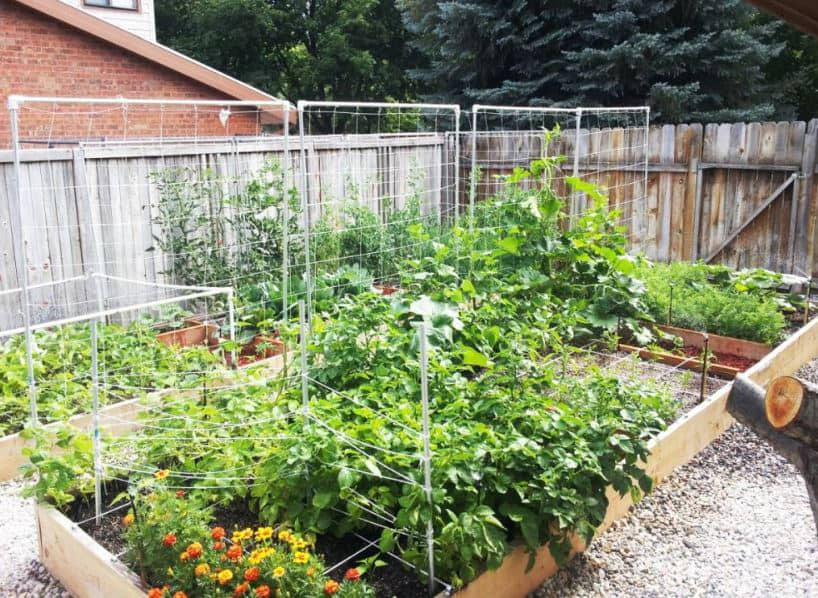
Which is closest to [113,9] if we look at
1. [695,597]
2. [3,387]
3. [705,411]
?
[3,387]

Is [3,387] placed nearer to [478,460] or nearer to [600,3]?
[478,460]

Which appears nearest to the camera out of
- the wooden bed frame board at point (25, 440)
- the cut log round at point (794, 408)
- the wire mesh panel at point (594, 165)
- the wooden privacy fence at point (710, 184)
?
the cut log round at point (794, 408)

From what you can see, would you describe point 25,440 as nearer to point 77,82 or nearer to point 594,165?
point 594,165

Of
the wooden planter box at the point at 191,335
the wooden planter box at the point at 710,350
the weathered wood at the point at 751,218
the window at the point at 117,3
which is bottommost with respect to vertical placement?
the wooden planter box at the point at 710,350

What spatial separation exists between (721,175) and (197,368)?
6.82 m

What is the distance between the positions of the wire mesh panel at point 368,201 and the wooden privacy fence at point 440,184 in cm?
3

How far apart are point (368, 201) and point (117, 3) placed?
694 cm

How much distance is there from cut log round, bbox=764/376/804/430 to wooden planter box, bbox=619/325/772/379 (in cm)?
345

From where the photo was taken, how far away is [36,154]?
6.73 metres

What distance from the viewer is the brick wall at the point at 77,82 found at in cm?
1068

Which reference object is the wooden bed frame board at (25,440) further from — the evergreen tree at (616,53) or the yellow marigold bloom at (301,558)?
the evergreen tree at (616,53)

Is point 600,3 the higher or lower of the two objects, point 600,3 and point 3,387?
the higher

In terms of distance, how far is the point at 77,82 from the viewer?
11.3 metres

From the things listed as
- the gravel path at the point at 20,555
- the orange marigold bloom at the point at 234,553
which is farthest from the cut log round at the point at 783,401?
the gravel path at the point at 20,555
